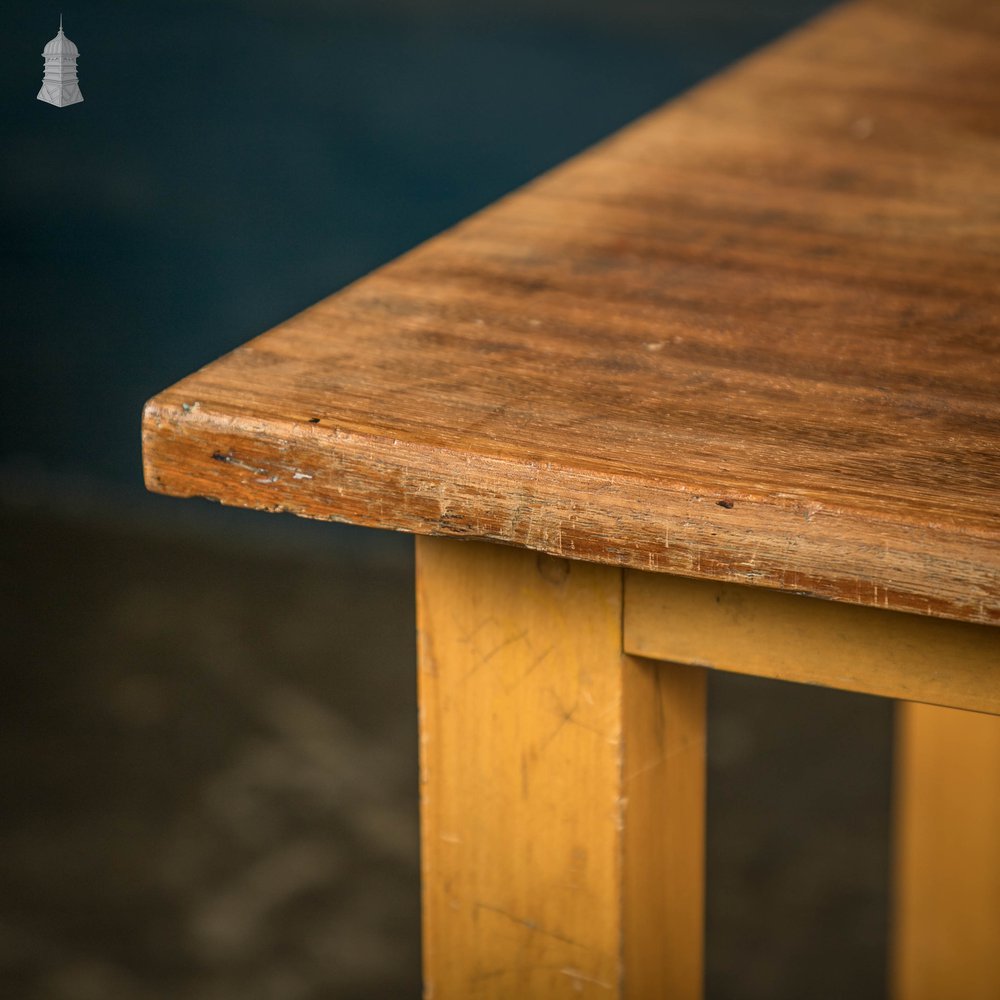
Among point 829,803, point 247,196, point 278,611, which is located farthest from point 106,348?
point 829,803

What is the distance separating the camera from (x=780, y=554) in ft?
1.22

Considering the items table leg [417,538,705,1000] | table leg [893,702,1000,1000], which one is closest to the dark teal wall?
table leg [893,702,1000,1000]

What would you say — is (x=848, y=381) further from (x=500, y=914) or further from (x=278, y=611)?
(x=278, y=611)

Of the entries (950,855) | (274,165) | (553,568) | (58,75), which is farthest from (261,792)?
(553,568)

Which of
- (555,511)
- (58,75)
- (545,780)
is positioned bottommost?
(545,780)

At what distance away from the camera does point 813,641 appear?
1.37 feet

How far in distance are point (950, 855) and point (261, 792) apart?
2.97ft

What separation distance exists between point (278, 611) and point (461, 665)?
174 cm

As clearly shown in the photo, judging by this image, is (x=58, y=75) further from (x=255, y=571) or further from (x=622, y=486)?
(x=255, y=571)

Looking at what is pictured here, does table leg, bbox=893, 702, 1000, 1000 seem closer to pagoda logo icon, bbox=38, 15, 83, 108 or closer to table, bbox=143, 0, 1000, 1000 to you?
table, bbox=143, 0, 1000, 1000

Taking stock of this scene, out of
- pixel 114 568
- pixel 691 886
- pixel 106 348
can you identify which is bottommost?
pixel 114 568

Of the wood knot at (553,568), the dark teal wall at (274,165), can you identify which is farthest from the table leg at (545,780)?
the dark teal wall at (274,165)

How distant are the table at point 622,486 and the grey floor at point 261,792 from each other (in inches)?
43.3

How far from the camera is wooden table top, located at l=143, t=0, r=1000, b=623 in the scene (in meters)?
0.37
